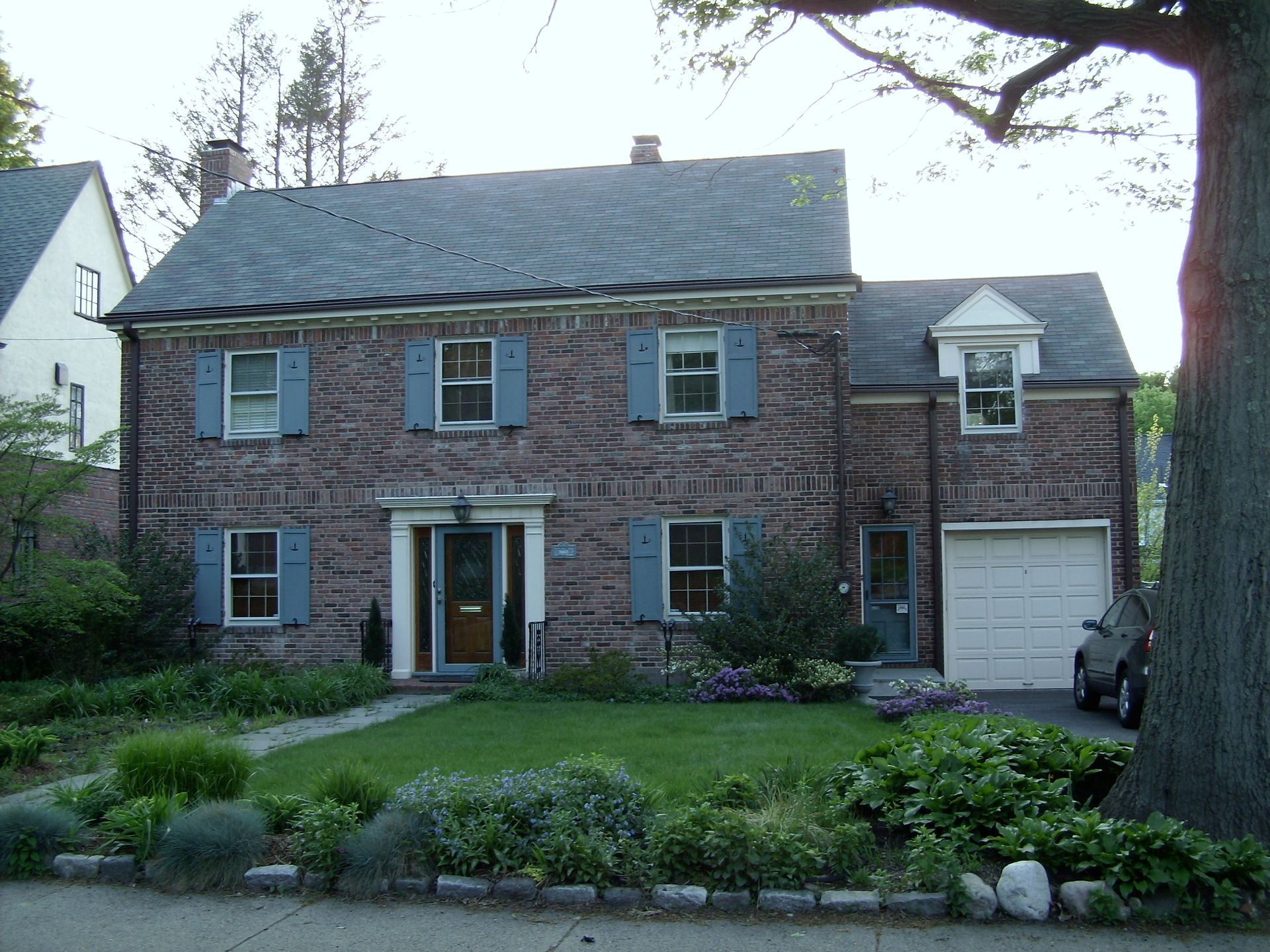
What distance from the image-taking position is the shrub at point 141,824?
6270 mm

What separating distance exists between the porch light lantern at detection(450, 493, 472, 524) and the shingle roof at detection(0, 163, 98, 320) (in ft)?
38.6

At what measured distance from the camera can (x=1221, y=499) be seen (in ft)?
19.4

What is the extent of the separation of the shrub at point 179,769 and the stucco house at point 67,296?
16785mm

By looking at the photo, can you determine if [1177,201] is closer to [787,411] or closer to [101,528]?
[787,411]

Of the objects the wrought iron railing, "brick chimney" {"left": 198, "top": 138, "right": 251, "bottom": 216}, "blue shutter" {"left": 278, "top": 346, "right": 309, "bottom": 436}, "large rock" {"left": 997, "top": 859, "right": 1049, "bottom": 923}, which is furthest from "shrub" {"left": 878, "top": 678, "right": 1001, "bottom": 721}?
"brick chimney" {"left": 198, "top": 138, "right": 251, "bottom": 216}

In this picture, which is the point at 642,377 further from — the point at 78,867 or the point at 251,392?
the point at 78,867

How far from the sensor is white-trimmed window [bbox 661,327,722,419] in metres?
15.4

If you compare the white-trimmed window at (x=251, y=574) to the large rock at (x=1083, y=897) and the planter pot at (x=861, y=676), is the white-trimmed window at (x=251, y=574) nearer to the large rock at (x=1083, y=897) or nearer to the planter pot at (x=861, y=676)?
the planter pot at (x=861, y=676)

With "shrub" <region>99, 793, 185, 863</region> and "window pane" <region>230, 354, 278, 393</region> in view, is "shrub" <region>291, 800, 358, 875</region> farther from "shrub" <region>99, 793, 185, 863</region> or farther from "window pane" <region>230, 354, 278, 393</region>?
"window pane" <region>230, 354, 278, 393</region>

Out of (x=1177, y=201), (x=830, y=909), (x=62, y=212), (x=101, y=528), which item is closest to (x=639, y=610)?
(x=1177, y=201)

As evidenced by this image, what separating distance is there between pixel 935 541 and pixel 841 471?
8.11 ft

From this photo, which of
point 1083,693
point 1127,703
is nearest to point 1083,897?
point 1127,703

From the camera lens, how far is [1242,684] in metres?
5.79

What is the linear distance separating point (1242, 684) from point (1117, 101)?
16.7 feet
